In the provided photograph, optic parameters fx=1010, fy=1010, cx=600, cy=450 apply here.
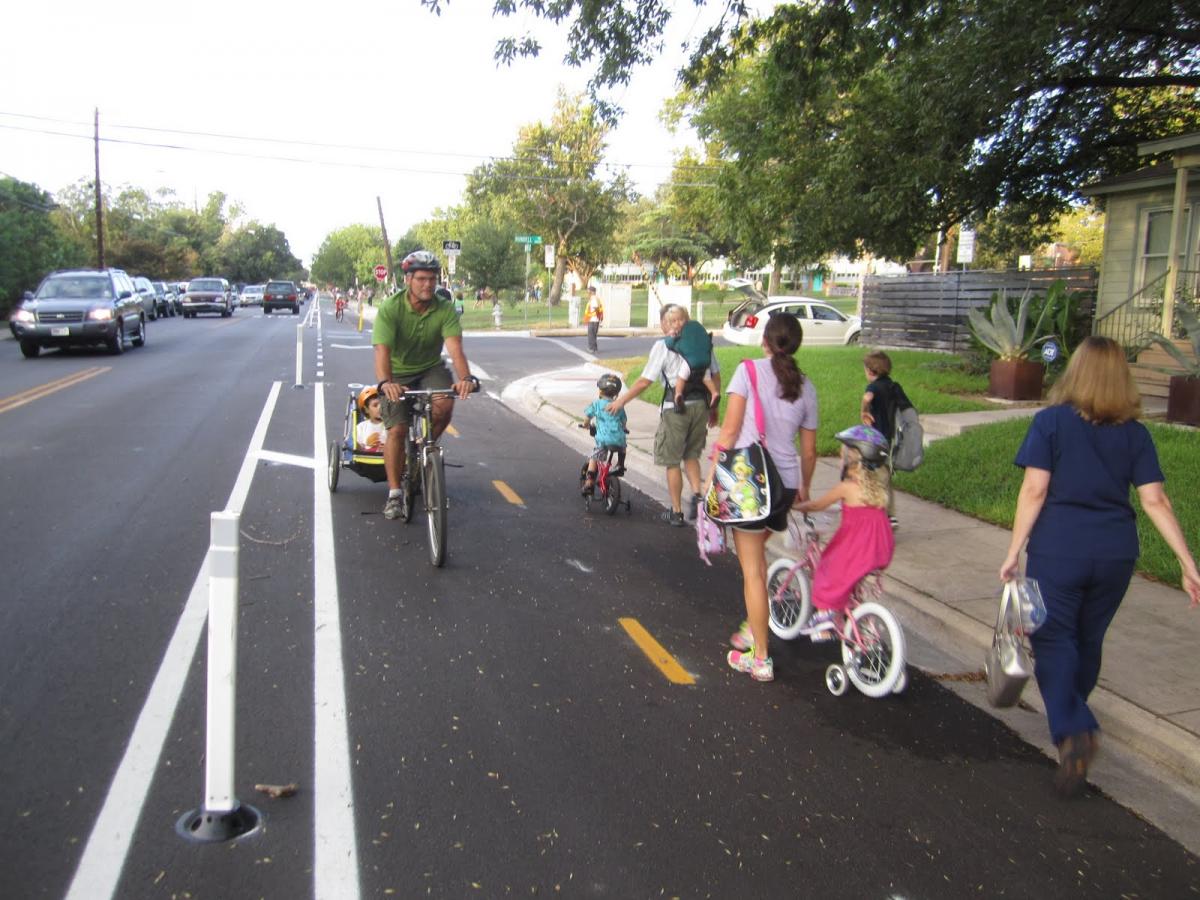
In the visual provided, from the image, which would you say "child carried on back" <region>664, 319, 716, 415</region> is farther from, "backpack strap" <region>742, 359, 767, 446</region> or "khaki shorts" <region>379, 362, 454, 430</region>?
"backpack strap" <region>742, 359, 767, 446</region>

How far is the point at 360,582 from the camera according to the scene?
6461mm

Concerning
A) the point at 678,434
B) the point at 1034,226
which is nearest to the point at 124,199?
the point at 1034,226

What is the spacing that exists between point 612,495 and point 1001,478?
3.54 metres

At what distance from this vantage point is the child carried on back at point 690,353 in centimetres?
787

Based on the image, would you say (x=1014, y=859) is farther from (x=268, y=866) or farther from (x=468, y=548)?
(x=468, y=548)

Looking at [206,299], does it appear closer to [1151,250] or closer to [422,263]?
[1151,250]

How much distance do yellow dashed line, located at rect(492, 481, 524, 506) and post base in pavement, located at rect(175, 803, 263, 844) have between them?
18.4 ft

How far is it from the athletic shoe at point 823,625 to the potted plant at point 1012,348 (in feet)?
29.0

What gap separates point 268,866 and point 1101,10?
1304 centimetres

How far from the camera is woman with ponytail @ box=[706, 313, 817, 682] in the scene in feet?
16.4

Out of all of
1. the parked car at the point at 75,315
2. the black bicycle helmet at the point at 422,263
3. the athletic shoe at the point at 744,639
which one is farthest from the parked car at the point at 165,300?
the athletic shoe at the point at 744,639

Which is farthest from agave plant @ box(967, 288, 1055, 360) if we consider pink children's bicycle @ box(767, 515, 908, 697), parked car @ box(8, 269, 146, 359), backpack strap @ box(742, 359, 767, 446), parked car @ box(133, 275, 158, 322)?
parked car @ box(133, 275, 158, 322)

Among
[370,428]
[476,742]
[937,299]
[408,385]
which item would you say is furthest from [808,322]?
[476,742]

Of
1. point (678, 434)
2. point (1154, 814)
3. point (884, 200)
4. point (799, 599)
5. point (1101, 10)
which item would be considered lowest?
point (1154, 814)
